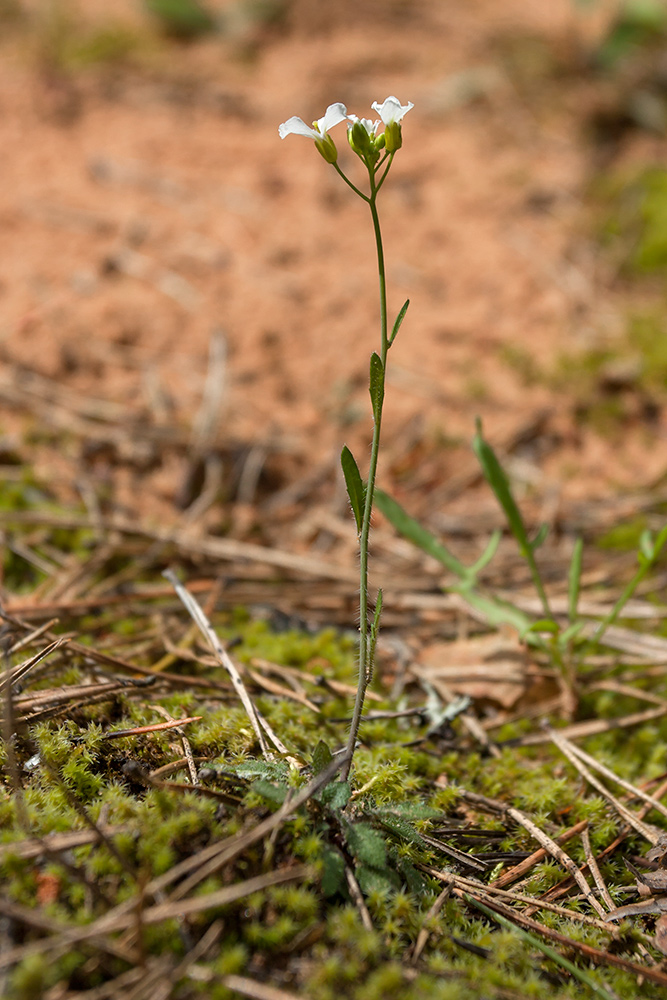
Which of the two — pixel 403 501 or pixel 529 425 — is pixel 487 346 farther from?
pixel 403 501

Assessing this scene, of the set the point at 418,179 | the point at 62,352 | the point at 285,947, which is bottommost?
the point at 285,947

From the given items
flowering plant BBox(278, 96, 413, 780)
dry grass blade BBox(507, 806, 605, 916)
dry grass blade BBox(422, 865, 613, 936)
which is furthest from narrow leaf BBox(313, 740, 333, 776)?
dry grass blade BBox(507, 806, 605, 916)

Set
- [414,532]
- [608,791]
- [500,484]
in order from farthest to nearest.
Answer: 1. [414,532]
2. [500,484]
3. [608,791]

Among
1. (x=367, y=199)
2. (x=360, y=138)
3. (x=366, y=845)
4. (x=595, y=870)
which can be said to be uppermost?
(x=360, y=138)

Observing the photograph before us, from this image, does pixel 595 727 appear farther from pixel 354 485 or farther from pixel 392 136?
pixel 392 136

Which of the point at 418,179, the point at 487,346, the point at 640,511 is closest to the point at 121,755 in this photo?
the point at 640,511

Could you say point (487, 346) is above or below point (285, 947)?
above

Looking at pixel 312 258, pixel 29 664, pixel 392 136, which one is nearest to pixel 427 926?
pixel 29 664
